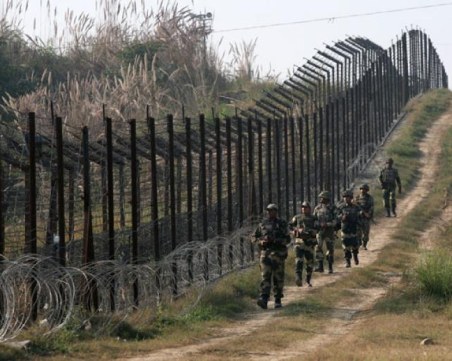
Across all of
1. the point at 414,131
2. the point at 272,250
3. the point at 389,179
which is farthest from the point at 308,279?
the point at 414,131

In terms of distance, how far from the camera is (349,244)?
2316 centimetres

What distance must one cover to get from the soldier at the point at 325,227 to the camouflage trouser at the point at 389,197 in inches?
317

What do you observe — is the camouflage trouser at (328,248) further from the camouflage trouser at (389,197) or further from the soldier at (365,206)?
the camouflage trouser at (389,197)

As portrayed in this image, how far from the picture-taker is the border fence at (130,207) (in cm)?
1504

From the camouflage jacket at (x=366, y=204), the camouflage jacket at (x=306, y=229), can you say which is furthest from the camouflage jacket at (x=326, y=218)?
the camouflage jacket at (x=366, y=204)

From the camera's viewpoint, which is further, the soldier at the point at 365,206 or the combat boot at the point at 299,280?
the soldier at the point at 365,206

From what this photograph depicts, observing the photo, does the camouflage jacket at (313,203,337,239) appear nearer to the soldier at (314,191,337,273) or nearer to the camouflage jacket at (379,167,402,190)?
the soldier at (314,191,337,273)

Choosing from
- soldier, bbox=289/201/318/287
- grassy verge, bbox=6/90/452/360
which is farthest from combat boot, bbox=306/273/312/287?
grassy verge, bbox=6/90/452/360

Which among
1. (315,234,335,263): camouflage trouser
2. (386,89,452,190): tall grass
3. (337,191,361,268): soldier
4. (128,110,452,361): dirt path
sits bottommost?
(128,110,452,361): dirt path

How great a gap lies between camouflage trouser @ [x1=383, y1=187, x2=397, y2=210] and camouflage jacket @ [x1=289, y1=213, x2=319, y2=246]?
33.7 ft

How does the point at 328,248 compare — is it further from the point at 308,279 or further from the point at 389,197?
the point at 389,197

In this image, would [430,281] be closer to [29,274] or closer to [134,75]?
[29,274]

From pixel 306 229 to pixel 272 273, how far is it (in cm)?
207

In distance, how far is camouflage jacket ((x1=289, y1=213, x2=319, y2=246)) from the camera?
20.7 m
